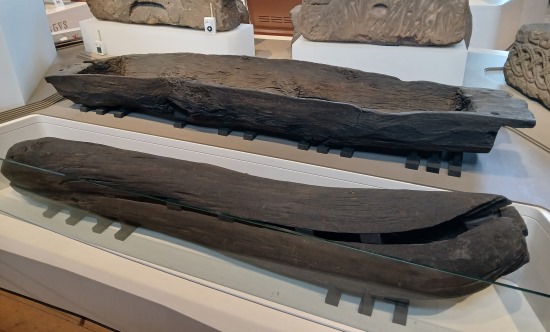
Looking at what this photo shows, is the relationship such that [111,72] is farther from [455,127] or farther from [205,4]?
[455,127]

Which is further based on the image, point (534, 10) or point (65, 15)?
point (65, 15)

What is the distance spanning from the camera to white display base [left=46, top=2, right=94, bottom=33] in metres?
5.76

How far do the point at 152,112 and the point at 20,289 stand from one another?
4.33ft

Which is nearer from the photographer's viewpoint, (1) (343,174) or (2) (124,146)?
(1) (343,174)

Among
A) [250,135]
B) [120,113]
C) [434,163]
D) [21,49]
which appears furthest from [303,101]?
[21,49]

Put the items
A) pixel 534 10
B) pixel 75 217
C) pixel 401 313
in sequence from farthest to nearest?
1. pixel 534 10
2. pixel 75 217
3. pixel 401 313

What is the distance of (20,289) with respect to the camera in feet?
8.16

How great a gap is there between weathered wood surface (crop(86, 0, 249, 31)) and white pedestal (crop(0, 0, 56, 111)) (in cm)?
66

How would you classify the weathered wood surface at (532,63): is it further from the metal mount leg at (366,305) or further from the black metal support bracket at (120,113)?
the black metal support bracket at (120,113)

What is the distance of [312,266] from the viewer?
5.28 ft

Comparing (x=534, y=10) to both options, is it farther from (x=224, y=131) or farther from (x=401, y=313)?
(x=401, y=313)

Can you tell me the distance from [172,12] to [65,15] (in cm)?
260

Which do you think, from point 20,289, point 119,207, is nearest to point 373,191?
point 119,207

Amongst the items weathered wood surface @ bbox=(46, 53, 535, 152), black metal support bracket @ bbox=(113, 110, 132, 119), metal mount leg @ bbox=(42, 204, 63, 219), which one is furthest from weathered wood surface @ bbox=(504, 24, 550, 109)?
metal mount leg @ bbox=(42, 204, 63, 219)
